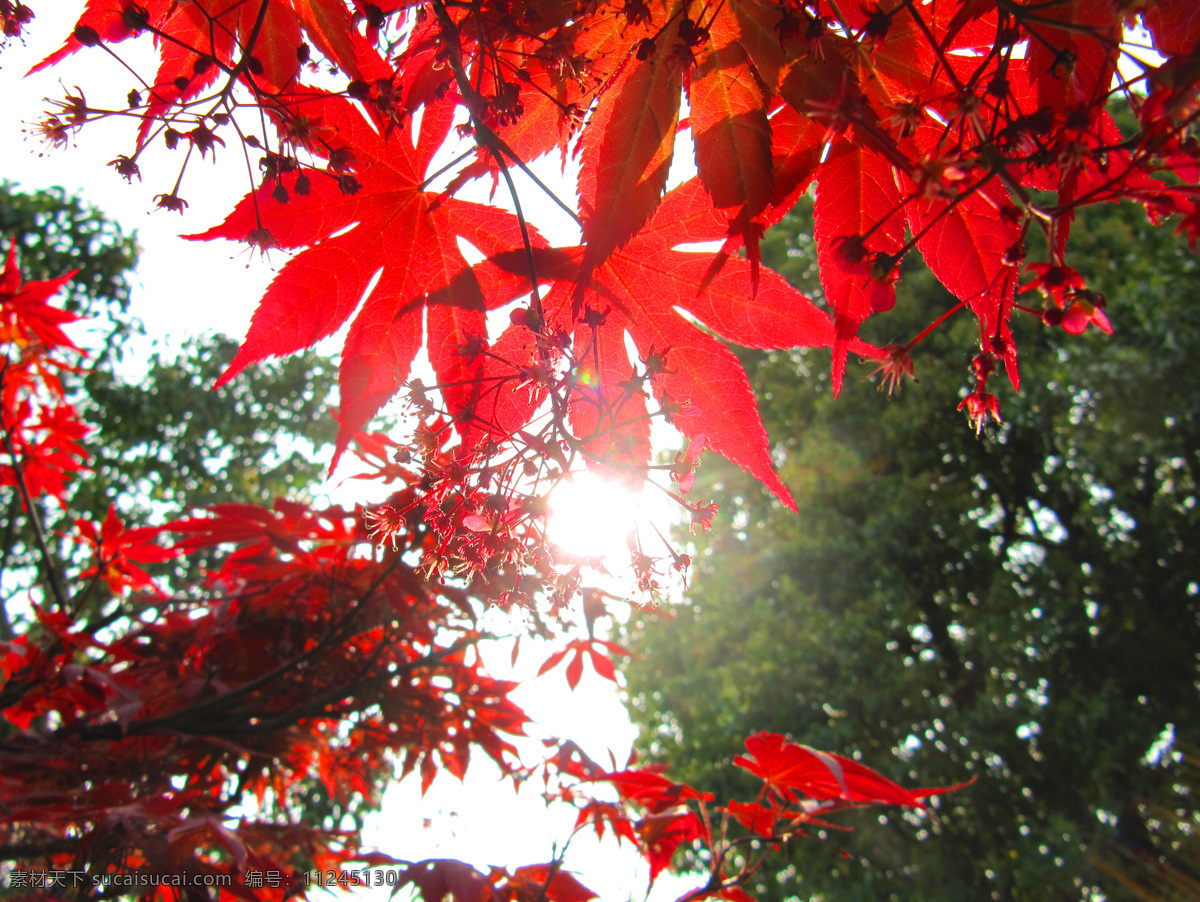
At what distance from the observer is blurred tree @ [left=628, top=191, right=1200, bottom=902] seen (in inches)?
227

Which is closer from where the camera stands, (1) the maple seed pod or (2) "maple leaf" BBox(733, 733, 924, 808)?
(1) the maple seed pod

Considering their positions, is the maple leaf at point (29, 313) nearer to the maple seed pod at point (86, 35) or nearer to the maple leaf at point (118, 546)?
the maple leaf at point (118, 546)

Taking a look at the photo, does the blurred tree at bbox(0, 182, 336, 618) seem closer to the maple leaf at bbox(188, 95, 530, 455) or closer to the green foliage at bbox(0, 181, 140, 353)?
the green foliage at bbox(0, 181, 140, 353)

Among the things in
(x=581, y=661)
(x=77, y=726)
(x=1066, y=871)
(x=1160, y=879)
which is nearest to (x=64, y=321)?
(x=77, y=726)

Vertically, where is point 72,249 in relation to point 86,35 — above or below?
above

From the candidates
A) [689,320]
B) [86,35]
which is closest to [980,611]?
[689,320]

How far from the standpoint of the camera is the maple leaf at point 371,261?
649mm

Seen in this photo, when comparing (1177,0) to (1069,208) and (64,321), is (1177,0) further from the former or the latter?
(64,321)

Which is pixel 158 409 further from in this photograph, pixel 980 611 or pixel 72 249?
pixel 980 611

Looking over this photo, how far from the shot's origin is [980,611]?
6.80 meters

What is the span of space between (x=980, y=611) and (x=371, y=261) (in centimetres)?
765

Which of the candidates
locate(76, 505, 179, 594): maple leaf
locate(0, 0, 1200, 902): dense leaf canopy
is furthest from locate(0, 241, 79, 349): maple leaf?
locate(0, 0, 1200, 902): dense leaf canopy

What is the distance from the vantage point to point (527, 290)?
2.31ft

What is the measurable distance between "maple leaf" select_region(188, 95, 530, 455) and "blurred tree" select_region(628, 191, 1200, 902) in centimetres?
607
